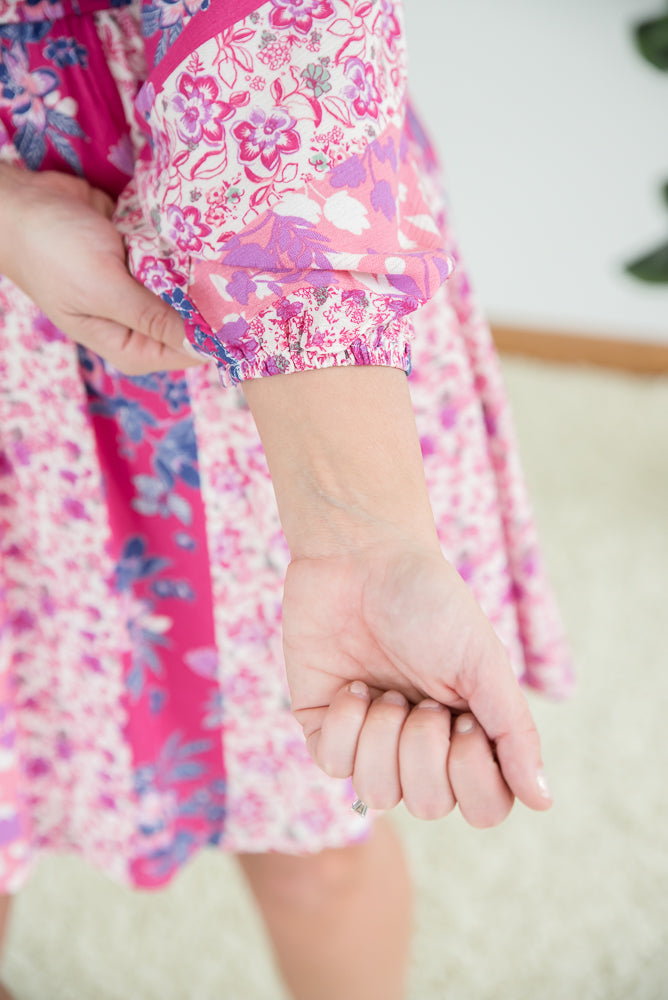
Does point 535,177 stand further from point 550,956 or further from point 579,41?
point 550,956

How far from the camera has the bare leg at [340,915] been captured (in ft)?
2.30

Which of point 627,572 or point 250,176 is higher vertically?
point 250,176

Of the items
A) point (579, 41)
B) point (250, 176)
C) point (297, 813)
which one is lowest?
point (297, 813)

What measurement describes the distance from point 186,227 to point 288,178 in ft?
0.17

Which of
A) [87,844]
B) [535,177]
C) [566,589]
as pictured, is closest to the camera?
[87,844]

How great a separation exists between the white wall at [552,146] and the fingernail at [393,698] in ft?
3.90

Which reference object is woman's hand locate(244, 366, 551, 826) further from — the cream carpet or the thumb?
the cream carpet

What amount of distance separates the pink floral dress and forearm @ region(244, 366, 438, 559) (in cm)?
1

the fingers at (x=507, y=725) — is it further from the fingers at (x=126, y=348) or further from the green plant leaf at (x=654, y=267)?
the green plant leaf at (x=654, y=267)

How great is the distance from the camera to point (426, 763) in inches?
14.9

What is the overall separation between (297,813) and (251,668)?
0.13 metres

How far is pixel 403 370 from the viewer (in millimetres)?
405

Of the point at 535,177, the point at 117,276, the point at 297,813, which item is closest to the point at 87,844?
the point at 297,813

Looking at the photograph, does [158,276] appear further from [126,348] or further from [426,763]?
[426,763]
